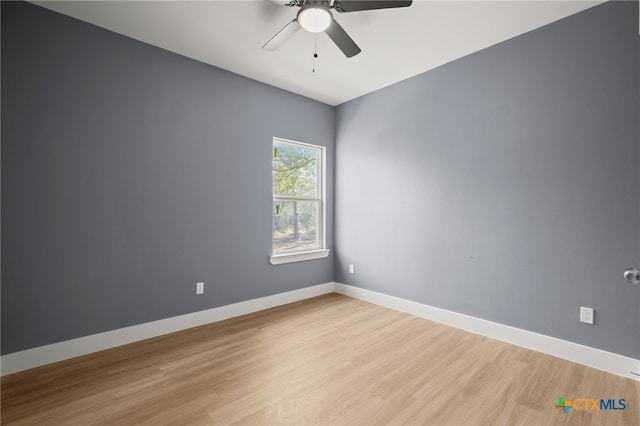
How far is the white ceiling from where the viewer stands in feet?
7.47

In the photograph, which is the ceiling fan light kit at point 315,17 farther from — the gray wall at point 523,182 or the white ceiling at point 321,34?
the gray wall at point 523,182

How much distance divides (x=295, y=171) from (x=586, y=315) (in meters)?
3.27

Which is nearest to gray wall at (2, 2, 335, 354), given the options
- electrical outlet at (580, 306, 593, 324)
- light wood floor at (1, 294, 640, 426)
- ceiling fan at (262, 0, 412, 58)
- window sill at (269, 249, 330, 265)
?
window sill at (269, 249, 330, 265)

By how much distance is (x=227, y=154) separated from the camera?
3291mm

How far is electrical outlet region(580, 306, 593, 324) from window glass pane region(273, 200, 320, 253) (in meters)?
2.90

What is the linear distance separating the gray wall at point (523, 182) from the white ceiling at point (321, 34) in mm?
277

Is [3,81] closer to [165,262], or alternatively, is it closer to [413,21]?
[165,262]

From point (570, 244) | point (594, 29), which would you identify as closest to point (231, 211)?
point (570, 244)

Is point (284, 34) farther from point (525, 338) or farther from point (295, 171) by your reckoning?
point (525, 338)

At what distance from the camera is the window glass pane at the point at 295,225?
12.5 ft

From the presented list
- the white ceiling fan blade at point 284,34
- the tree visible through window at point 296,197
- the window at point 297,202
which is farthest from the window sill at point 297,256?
the white ceiling fan blade at point 284,34

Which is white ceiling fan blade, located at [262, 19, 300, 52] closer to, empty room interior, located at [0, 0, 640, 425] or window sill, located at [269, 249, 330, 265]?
empty room interior, located at [0, 0, 640, 425]

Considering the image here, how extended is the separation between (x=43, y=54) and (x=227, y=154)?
161cm

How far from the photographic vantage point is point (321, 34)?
2.59 m
